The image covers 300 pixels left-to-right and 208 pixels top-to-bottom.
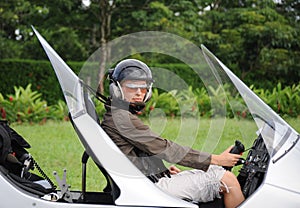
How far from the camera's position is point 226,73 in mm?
3207

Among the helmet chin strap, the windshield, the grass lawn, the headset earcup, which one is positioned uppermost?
the headset earcup

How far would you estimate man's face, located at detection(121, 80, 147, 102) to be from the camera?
3123 millimetres

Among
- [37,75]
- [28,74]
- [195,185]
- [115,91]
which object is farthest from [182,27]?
[195,185]

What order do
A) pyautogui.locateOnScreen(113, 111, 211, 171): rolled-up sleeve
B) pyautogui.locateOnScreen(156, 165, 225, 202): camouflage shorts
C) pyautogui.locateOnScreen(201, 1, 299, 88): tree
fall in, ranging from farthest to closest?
pyautogui.locateOnScreen(201, 1, 299, 88): tree < pyautogui.locateOnScreen(156, 165, 225, 202): camouflage shorts < pyautogui.locateOnScreen(113, 111, 211, 171): rolled-up sleeve

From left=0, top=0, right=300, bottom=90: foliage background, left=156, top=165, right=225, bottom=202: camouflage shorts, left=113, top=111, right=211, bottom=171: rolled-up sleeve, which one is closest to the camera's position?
left=113, top=111, right=211, bottom=171: rolled-up sleeve

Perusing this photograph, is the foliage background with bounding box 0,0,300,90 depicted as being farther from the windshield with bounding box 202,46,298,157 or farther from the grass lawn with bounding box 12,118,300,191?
the windshield with bounding box 202,46,298,157

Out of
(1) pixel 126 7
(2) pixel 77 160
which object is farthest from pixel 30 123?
(1) pixel 126 7

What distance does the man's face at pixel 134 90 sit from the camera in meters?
3.12

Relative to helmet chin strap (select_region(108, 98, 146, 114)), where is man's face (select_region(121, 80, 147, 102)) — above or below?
above

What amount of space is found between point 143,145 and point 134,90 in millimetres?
342

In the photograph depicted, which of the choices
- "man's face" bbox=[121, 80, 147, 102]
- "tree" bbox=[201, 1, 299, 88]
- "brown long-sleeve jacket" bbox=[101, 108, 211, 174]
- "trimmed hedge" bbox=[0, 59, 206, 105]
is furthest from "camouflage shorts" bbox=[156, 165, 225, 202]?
"tree" bbox=[201, 1, 299, 88]

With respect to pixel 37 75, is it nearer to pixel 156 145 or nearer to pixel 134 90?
pixel 134 90

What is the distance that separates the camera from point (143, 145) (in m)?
2.95

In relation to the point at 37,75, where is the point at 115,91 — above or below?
above
